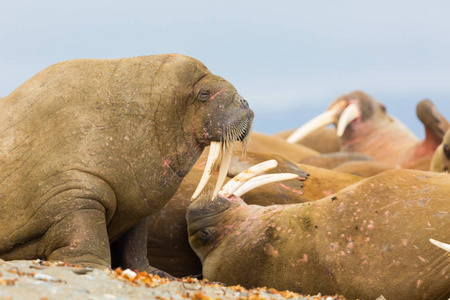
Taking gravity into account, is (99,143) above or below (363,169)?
above

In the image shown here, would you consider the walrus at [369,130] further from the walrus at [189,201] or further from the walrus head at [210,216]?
the walrus head at [210,216]

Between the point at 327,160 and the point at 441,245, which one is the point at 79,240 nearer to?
the point at 441,245

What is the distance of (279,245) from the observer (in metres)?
5.34

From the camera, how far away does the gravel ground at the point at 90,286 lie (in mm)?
3047

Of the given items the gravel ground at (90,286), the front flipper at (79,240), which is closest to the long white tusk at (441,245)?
Result: the gravel ground at (90,286)

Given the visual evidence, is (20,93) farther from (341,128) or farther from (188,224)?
(341,128)

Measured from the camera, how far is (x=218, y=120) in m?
4.92

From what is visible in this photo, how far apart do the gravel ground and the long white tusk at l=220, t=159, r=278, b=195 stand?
2.18 metres

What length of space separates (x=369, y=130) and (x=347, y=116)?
1.11 m

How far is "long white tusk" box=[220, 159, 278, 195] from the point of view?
6258mm

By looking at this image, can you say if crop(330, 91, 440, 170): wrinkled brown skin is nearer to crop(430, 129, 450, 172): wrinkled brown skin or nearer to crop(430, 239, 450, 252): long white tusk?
crop(430, 129, 450, 172): wrinkled brown skin

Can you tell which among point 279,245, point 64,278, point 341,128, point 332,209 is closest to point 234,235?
point 279,245

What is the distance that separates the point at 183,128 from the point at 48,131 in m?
1.00

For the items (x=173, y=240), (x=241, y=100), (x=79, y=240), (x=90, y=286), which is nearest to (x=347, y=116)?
(x=173, y=240)
